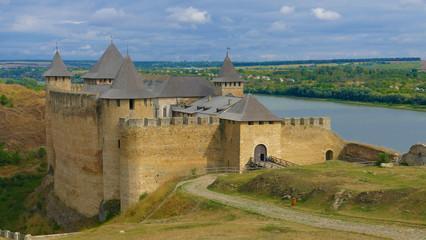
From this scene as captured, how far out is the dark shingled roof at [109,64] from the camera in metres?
32.1

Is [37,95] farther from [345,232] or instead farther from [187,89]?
[345,232]

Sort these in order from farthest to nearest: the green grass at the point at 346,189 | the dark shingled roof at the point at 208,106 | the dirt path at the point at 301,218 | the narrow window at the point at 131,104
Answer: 1. the dark shingled roof at the point at 208,106
2. the narrow window at the point at 131,104
3. the green grass at the point at 346,189
4. the dirt path at the point at 301,218

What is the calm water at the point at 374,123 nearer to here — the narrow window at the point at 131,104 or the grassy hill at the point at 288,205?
the grassy hill at the point at 288,205

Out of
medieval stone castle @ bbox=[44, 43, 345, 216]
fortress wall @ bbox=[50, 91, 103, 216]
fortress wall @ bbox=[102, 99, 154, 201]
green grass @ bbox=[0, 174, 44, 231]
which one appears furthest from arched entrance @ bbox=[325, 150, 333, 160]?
green grass @ bbox=[0, 174, 44, 231]

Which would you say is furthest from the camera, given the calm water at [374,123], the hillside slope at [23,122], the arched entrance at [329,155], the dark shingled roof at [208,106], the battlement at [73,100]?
the hillside slope at [23,122]

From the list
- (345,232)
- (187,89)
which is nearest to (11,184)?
(187,89)

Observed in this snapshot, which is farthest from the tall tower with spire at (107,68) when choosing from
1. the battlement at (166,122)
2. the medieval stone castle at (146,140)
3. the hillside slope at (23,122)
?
the hillside slope at (23,122)

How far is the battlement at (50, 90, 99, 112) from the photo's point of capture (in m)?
24.3

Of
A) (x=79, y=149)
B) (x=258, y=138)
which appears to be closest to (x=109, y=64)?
(x=79, y=149)

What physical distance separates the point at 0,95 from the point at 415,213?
60.8 metres

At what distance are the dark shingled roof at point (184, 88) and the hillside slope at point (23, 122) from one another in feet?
75.3

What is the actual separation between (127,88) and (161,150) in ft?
10.7

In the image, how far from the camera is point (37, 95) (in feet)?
225

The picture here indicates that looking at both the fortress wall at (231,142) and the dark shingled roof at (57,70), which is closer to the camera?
the fortress wall at (231,142)
